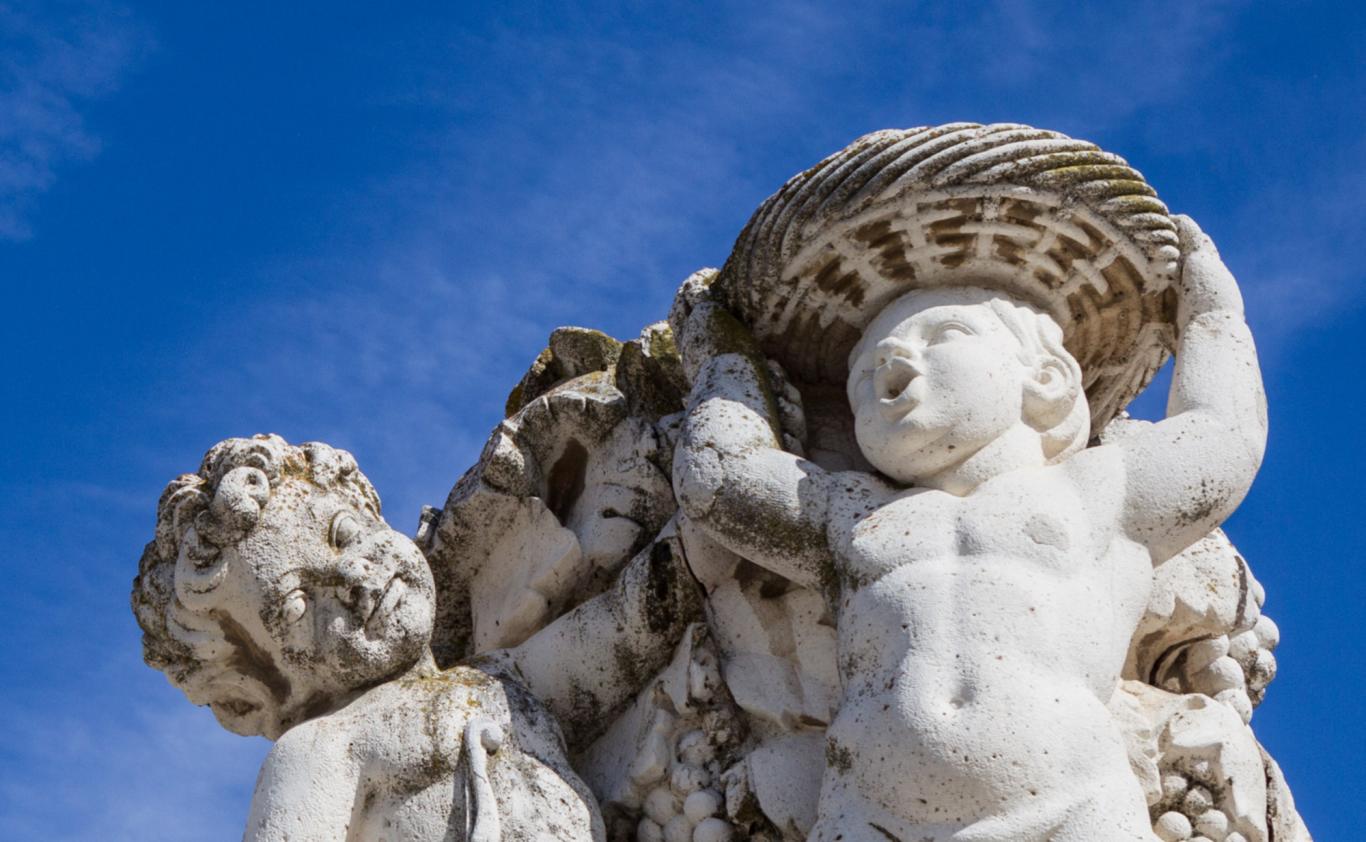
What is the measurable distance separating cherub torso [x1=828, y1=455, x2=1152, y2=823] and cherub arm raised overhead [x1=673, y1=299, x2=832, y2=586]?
11cm

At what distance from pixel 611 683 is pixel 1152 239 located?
76.7 inches

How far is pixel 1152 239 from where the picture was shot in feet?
20.9

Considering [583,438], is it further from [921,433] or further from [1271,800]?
[1271,800]

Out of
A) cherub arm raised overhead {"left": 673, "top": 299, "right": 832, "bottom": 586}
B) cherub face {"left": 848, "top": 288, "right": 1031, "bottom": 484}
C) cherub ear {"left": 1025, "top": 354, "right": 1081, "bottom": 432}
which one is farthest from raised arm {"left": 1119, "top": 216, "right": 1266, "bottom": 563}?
cherub arm raised overhead {"left": 673, "top": 299, "right": 832, "bottom": 586}

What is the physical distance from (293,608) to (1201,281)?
2.65m

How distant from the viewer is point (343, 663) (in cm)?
643

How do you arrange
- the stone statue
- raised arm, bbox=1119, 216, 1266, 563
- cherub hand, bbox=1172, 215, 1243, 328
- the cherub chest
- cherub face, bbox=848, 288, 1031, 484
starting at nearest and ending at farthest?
the stone statue
the cherub chest
raised arm, bbox=1119, 216, 1266, 563
cherub face, bbox=848, 288, 1031, 484
cherub hand, bbox=1172, 215, 1243, 328

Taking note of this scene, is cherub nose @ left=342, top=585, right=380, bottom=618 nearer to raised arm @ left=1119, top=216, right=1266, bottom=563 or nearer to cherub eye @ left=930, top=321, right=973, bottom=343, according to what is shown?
cherub eye @ left=930, top=321, right=973, bottom=343

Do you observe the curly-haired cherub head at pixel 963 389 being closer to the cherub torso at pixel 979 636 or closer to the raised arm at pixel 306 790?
the cherub torso at pixel 979 636

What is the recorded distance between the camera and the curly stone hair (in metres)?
6.46

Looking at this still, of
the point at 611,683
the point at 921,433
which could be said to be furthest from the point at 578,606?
the point at 921,433

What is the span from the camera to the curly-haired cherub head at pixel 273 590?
254 inches

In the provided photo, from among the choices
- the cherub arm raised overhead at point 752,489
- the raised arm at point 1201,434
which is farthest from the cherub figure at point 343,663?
the raised arm at point 1201,434

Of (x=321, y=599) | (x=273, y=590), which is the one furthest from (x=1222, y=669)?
(x=273, y=590)
